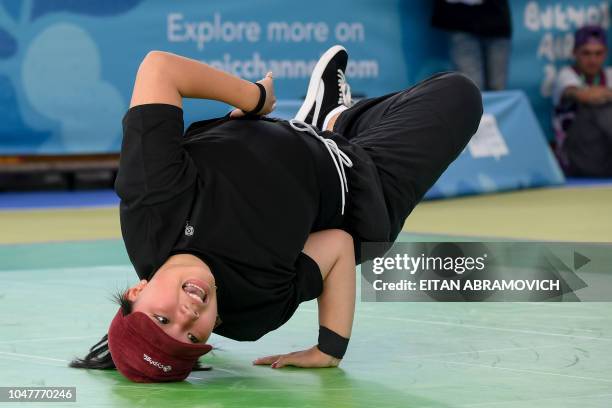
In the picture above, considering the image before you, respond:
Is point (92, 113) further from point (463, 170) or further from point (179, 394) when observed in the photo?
point (179, 394)

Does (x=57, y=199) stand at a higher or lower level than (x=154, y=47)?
lower

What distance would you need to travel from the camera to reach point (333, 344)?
390cm

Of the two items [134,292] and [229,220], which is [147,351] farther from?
[229,220]

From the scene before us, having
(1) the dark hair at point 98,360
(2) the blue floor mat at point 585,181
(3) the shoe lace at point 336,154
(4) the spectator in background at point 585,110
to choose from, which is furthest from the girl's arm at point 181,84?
(4) the spectator in background at point 585,110

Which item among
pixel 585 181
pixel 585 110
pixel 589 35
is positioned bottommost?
pixel 585 181

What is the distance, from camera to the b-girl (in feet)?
11.5

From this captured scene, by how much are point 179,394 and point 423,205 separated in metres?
5.65

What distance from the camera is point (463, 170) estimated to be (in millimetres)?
9719

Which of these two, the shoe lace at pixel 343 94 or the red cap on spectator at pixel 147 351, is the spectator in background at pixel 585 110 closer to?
the shoe lace at pixel 343 94

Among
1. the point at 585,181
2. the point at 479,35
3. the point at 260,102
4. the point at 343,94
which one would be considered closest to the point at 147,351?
the point at 260,102

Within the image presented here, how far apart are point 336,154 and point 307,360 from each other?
0.65m

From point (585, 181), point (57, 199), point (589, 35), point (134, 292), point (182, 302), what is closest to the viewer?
point (182, 302)

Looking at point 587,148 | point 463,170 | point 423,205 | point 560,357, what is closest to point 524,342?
point 560,357

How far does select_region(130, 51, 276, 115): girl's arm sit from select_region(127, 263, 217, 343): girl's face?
526mm
